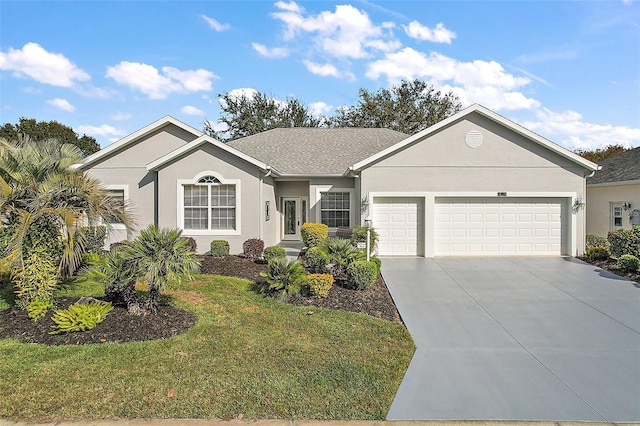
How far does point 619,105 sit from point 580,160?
241 centimetres

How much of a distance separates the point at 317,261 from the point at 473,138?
7.94m

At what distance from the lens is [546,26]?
12117mm

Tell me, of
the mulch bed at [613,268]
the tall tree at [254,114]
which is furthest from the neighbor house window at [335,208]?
the tall tree at [254,114]

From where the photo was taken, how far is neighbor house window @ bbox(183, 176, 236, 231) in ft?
48.7

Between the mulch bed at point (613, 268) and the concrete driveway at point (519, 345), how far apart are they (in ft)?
1.58

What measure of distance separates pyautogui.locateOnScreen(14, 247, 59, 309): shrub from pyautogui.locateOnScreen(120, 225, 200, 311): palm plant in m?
1.56

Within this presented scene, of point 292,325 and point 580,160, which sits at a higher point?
point 580,160

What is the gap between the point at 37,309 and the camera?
23.1ft

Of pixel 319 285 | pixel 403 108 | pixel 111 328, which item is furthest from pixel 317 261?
pixel 403 108

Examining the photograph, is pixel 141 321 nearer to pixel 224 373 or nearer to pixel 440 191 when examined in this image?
pixel 224 373

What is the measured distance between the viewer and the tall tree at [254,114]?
39.7 metres

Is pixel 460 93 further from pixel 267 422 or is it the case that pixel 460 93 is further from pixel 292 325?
pixel 267 422

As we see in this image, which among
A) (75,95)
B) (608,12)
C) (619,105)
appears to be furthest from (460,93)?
(75,95)

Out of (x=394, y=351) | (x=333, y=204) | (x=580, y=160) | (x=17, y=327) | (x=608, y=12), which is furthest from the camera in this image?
(x=333, y=204)
